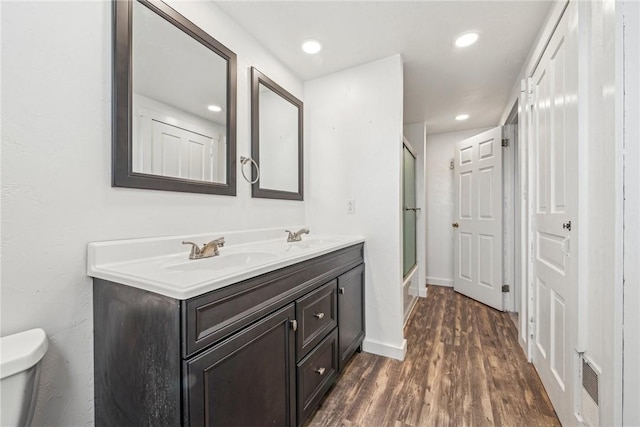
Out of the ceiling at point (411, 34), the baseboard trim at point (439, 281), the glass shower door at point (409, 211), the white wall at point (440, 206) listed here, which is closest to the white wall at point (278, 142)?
the ceiling at point (411, 34)

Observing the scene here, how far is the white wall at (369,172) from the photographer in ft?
6.36

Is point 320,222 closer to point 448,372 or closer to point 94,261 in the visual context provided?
point 448,372

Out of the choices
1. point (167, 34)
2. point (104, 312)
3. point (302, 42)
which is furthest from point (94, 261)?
point (302, 42)

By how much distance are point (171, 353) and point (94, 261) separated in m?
Answer: 0.50

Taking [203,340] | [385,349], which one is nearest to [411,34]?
[203,340]

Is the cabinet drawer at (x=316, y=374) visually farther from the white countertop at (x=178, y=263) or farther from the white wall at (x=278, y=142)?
the white wall at (x=278, y=142)

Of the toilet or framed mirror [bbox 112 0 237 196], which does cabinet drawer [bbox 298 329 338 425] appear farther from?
framed mirror [bbox 112 0 237 196]

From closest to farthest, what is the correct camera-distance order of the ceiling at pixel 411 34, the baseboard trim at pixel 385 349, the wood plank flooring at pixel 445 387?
the wood plank flooring at pixel 445 387
the ceiling at pixel 411 34
the baseboard trim at pixel 385 349

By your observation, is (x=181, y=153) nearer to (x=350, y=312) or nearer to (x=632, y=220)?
(x=350, y=312)

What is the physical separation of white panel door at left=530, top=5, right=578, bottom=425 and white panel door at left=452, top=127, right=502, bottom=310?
1223mm

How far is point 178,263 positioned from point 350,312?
112cm

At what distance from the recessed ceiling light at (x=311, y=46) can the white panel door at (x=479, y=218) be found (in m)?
2.14

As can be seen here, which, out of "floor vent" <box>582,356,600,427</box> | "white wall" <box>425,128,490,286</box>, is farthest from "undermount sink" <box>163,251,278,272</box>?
"white wall" <box>425,128,490,286</box>

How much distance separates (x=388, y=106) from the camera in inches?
76.7
